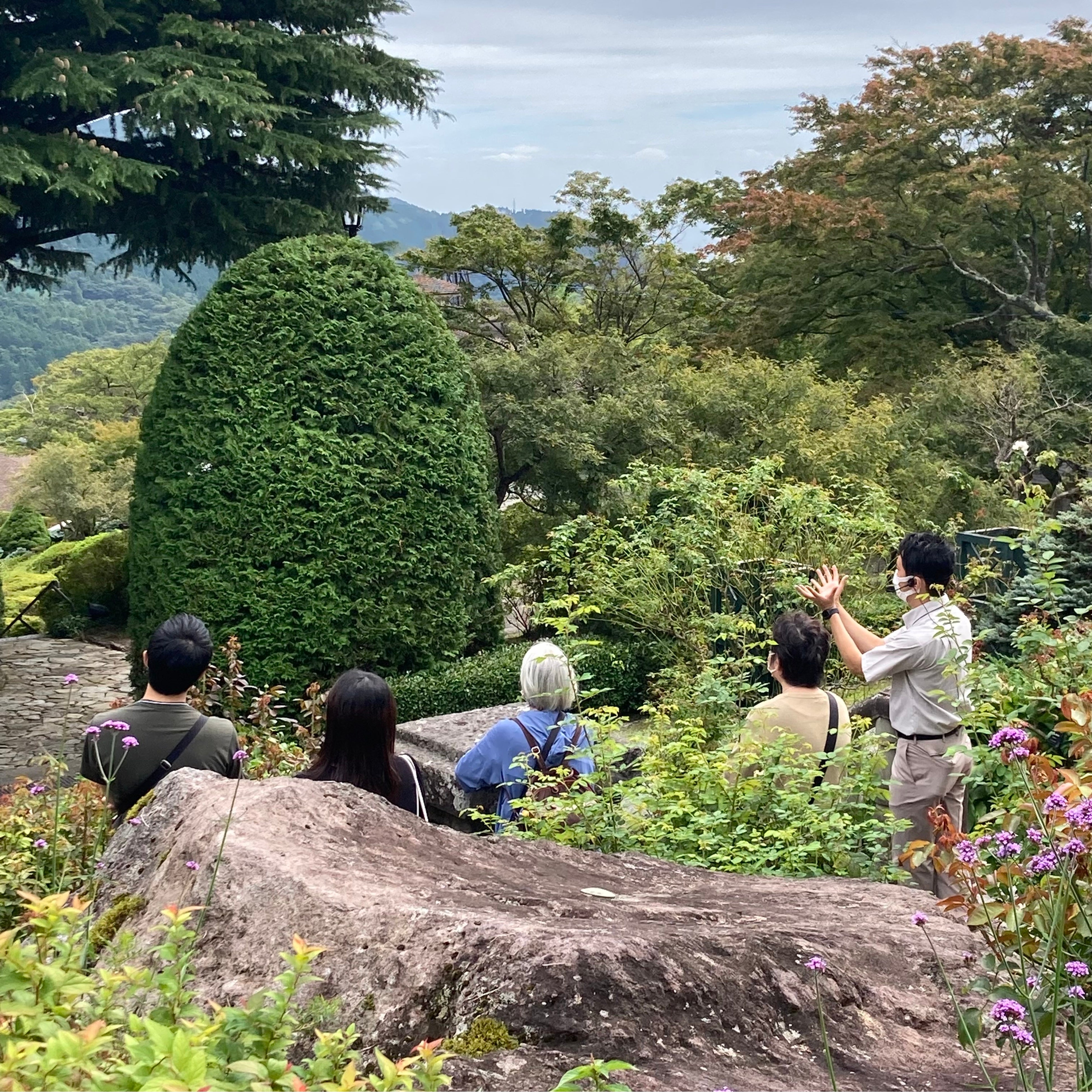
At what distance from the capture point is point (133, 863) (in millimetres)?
2699

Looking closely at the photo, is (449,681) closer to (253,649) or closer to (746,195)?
(253,649)

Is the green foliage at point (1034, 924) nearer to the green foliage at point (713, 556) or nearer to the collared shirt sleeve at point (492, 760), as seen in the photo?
the collared shirt sleeve at point (492, 760)

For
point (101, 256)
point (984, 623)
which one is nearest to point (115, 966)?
point (984, 623)

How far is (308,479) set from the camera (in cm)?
820

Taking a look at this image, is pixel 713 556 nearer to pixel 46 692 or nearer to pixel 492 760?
pixel 492 760

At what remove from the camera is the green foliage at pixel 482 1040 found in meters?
1.83

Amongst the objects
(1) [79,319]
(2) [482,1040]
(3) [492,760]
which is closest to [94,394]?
(3) [492,760]

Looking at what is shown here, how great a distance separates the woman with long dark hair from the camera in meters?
3.46

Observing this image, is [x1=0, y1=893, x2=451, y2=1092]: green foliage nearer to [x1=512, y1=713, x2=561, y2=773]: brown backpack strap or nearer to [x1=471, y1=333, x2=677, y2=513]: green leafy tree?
[x1=512, y1=713, x2=561, y2=773]: brown backpack strap

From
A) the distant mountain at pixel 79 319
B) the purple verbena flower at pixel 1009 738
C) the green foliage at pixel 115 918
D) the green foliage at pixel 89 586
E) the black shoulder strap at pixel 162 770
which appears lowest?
the distant mountain at pixel 79 319

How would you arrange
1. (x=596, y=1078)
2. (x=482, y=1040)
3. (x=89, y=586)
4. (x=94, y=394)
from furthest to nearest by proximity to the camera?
(x=94, y=394), (x=89, y=586), (x=482, y=1040), (x=596, y=1078)

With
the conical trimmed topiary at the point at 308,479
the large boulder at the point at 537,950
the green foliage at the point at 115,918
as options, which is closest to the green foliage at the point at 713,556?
the conical trimmed topiary at the point at 308,479

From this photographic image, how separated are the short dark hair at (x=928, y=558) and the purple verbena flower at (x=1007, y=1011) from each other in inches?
106

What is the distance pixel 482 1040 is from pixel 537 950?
192mm
